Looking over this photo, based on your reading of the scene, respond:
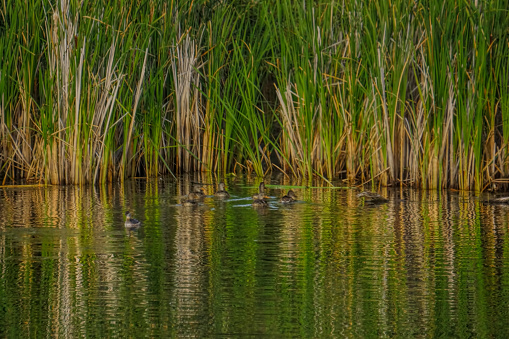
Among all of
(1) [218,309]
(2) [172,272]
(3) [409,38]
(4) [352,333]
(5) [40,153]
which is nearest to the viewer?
(4) [352,333]

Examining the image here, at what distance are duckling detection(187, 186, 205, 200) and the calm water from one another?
0.80 feet

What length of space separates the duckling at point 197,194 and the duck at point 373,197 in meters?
1.79

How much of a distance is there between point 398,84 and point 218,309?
19.6 ft

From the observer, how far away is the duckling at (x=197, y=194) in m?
10.3

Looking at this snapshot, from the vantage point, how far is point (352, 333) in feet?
17.1

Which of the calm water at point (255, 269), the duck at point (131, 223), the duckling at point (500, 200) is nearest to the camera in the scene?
the calm water at point (255, 269)

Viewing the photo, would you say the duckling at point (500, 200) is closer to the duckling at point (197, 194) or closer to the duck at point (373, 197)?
the duck at point (373, 197)

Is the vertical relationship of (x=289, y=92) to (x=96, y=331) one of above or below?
above

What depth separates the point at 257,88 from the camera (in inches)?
483

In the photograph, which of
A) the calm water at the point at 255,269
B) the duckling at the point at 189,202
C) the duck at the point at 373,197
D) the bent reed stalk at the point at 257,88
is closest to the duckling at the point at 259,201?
the calm water at the point at 255,269

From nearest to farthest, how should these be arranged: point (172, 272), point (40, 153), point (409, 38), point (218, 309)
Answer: point (218, 309) < point (172, 272) < point (409, 38) < point (40, 153)

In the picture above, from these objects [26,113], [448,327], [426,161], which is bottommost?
[448,327]

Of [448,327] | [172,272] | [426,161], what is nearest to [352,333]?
[448,327]

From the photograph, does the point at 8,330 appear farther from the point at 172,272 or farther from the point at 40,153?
the point at 40,153
